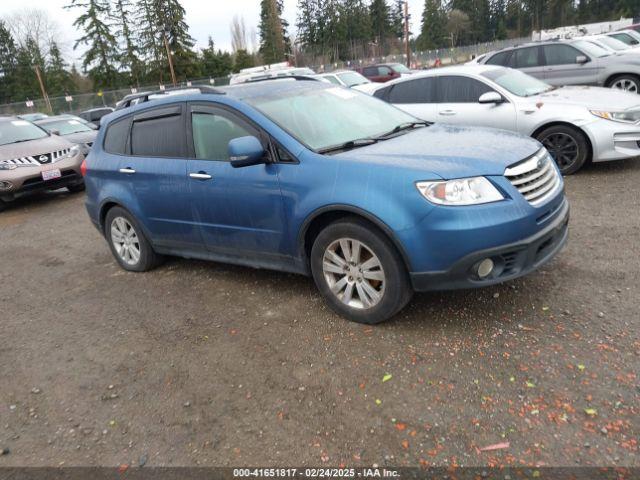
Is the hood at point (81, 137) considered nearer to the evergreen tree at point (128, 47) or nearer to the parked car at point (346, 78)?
the parked car at point (346, 78)

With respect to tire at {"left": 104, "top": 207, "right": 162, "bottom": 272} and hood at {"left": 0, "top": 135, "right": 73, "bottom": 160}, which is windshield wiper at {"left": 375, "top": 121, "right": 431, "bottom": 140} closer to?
tire at {"left": 104, "top": 207, "right": 162, "bottom": 272}

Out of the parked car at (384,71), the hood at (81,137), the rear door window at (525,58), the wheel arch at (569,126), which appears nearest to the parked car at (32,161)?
the hood at (81,137)

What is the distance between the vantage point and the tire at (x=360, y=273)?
11.0 feet

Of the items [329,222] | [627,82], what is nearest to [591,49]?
[627,82]

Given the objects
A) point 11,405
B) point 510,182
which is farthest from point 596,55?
point 11,405

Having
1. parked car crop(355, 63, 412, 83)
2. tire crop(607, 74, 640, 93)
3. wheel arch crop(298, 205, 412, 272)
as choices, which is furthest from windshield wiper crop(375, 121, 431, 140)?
parked car crop(355, 63, 412, 83)

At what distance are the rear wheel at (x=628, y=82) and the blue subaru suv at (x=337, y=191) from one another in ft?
28.4

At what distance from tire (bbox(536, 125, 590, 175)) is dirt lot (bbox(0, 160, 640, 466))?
2133 millimetres

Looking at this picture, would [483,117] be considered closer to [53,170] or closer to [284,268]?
[284,268]

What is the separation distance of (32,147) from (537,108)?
8.67 metres

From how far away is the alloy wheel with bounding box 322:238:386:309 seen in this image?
3490 mm

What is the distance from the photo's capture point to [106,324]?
430 cm

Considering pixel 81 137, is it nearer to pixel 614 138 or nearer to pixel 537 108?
pixel 537 108

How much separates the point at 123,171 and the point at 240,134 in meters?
1.62
